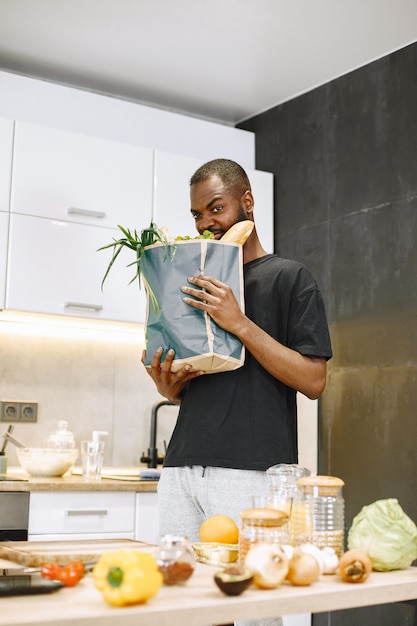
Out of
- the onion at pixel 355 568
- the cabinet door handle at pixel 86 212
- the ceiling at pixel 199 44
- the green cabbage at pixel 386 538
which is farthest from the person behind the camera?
the cabinet door handle at pixel 86 212

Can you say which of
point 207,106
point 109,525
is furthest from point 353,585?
point 207,106

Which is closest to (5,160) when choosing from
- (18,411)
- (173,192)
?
(173,192)

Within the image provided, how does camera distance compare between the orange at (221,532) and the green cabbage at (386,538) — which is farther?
the orange at (221,532)

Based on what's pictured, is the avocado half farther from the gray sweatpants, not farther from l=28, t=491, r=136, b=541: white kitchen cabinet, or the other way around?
l=28, t=491, r=136, b=541: white kitchen cabinet

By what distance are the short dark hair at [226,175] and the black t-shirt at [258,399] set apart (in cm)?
24

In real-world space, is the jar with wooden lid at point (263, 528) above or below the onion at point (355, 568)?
above

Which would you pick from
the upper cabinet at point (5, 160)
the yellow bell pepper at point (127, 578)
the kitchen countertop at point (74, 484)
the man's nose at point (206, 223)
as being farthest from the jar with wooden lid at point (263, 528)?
the upper cabinet at point (5, 160)

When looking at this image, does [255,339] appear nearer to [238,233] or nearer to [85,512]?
[238,233]

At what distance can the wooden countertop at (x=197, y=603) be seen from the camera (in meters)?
1.01

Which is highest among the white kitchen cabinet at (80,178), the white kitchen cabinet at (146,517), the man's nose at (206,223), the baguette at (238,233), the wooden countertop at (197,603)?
the white kitchen cabinet at (80,178)

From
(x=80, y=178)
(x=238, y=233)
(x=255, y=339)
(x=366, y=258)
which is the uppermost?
(x=80, y=178)

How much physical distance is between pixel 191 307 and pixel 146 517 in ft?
4.73

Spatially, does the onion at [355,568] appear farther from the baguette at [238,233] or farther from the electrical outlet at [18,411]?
the electrical outlet at [18,411]

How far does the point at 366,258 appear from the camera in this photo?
10.9 feet
